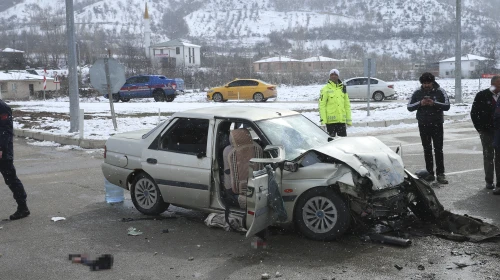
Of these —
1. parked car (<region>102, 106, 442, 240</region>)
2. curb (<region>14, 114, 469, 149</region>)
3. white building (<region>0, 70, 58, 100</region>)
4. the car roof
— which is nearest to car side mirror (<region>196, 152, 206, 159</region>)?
parked car (<region>102, 106, 442, 240</region>)

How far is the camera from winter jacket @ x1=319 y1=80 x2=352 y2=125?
11.0 meters

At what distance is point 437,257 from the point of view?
17.6ft

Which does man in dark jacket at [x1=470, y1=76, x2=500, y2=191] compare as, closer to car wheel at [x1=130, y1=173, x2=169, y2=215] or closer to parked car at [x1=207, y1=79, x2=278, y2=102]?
car wheel at [x1=130, y1=173, x2=169, y2=215]

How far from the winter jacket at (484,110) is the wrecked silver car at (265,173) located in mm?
2680

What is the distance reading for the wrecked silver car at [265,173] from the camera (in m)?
5.82

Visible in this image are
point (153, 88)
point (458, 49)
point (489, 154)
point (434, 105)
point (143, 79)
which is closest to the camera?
point (489, 154)

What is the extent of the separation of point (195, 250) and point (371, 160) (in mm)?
2168

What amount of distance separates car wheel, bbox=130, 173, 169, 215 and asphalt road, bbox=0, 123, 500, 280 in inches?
7.4

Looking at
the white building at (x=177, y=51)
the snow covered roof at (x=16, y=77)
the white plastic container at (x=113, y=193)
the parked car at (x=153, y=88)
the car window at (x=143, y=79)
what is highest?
the white building at (x=177, y=51)

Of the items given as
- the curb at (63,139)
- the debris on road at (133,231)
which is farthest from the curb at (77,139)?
the debris on road at (133,231)

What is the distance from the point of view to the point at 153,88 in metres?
34.4

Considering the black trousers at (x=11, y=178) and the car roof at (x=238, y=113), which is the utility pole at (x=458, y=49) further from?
the black trousers at (x=11, y=178)

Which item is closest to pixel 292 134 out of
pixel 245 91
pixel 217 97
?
pixel 245 91

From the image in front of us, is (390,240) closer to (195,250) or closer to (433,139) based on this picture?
(195,250)
